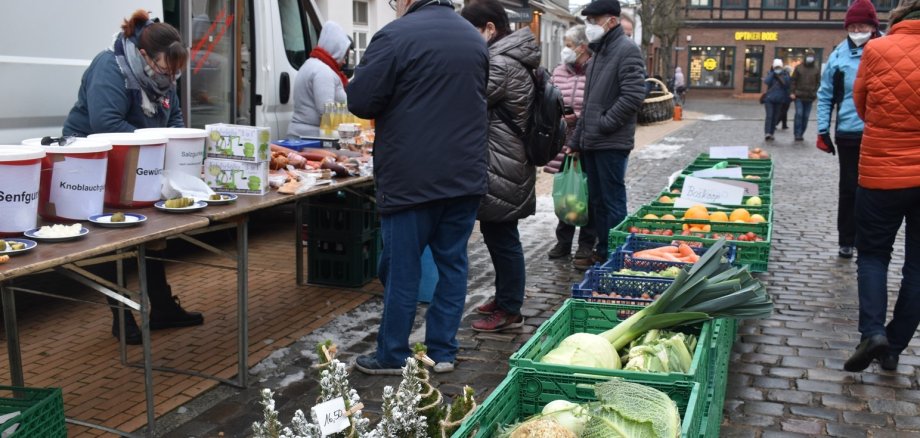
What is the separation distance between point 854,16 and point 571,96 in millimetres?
2409

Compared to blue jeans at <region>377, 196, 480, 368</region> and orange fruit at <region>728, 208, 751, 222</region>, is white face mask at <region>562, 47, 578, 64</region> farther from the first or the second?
blue jeans at <region>377, 196, 480, 368</region>

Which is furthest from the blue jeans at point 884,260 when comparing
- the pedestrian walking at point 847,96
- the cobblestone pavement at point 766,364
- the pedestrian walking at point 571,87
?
the pedestrian walking at point 571,87

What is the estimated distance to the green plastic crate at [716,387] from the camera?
3.18 meters

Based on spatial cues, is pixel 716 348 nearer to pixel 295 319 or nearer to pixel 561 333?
pixel 561 333

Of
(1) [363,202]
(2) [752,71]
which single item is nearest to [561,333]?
(1) [363,202]

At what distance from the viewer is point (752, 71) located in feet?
175

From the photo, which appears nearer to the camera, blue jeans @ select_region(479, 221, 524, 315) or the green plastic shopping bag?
blue jeans @ select_region(479, 221, 524, 315)

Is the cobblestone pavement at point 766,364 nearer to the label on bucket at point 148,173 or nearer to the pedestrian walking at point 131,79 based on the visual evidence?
the label on bucket at point 148,173

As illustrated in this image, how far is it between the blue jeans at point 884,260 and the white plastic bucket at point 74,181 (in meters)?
3.85

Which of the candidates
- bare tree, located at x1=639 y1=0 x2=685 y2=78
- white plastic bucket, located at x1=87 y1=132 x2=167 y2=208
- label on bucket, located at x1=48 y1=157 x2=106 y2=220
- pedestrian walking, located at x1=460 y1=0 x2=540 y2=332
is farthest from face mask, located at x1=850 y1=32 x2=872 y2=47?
bare tree, located at x1=639 y1=0 x2=685 y2=78

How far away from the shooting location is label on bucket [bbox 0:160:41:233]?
3404mm

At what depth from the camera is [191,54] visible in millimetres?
7438

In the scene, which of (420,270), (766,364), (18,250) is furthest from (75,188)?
(766,364)

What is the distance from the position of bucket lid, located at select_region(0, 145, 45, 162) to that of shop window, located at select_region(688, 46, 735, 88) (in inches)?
Result: 2095
